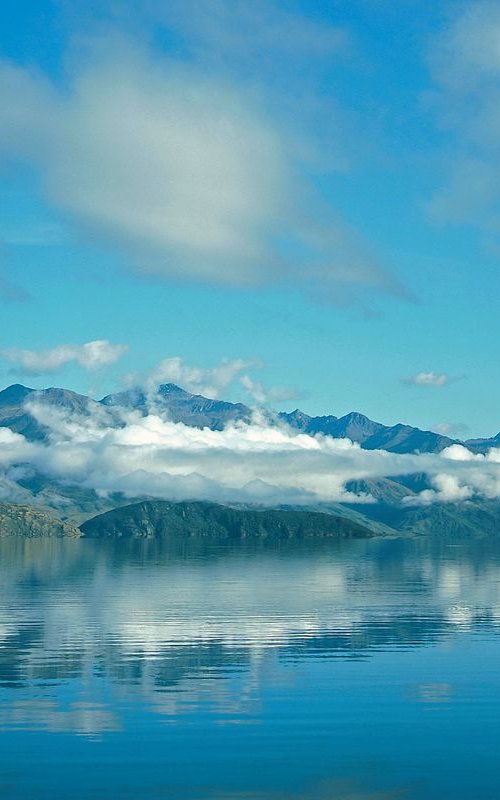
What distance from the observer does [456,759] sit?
57.9 meters

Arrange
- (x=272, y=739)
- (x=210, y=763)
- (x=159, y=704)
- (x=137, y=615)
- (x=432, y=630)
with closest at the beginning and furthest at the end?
1. (x=210, y=763)
2. (x=272, y=739)
3. (x=159, y=704)
4. (x=432, y=630)
5. (x=137, y=615)

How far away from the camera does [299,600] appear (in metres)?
168

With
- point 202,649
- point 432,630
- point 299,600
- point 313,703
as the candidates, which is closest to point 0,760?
point 313,703

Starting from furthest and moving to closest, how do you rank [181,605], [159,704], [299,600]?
[299,600] < [181,605] < [159,704]

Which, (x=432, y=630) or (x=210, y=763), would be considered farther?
(x=432, y=630)

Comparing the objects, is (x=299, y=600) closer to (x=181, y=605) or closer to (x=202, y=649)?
(x=181, y=605)

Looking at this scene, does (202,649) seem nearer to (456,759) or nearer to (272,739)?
(272,739)

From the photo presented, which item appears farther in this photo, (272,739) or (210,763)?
(272,739)

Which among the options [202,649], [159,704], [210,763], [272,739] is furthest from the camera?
[202,649]

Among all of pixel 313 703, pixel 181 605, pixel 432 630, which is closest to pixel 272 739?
pixel 313 703

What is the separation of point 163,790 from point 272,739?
1223cm

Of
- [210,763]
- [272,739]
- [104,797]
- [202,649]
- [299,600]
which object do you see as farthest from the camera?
[299,600]

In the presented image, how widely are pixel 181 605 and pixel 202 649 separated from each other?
57143 mm

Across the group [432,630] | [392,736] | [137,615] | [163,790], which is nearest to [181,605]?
[137,615]
